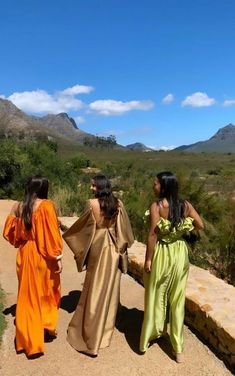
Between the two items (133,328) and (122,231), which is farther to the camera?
(133,328)

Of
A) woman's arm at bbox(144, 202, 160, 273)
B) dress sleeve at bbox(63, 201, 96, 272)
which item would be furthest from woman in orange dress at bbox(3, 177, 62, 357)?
woman's arm at bbox(144, 202, 160, 273)

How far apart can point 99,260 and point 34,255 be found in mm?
698

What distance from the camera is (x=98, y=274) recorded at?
16.6 feet

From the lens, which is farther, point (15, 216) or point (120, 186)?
point (120, 186)

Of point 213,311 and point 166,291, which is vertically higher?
point 166,291

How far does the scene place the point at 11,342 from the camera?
17.1ft

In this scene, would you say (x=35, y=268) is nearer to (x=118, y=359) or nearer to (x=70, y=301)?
(x=118, y=359)

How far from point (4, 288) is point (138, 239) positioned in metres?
3.73

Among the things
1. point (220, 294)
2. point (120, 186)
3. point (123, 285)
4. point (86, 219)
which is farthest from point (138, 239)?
point (120, 186)

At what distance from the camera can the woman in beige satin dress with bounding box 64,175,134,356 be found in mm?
5008

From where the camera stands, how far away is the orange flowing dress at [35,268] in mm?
4871

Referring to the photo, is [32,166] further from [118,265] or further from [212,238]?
[118,265]

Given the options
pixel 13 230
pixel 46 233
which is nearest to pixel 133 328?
pixel 46 233

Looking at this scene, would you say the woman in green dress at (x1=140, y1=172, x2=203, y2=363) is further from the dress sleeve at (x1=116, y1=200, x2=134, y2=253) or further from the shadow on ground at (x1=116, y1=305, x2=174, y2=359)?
the dress sleeve at (x1=116, y1=200, x2=134, y2=253)
